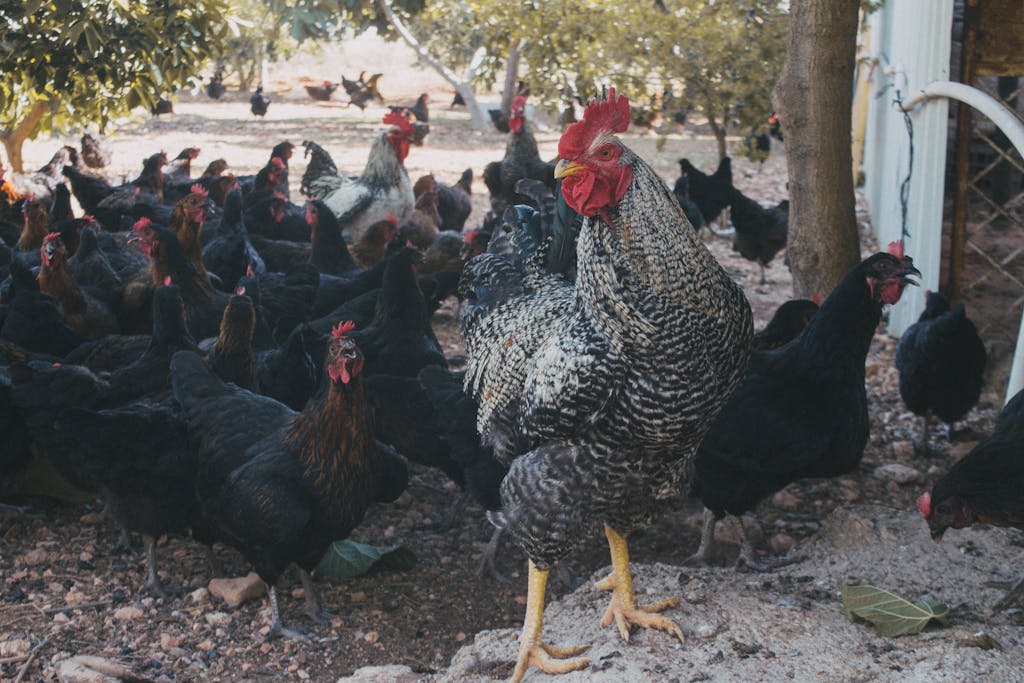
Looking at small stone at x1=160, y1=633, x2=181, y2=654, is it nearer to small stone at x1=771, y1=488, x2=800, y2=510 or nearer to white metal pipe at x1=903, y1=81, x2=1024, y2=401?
small stone at x1=771, y1=488, x2=800, y2=510

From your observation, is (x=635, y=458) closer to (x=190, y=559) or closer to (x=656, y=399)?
(x=656, y=399)

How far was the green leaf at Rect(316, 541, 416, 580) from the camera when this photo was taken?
505 centimetres

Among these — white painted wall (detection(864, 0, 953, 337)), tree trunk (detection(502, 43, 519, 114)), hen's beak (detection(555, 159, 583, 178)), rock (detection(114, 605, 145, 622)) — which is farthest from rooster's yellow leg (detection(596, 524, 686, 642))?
tree trunk (detection(502, 43, 519, 114))

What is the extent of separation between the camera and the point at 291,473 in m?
4.56

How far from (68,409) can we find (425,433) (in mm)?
1765

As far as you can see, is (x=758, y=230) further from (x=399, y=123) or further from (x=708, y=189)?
(x=399, y=123)

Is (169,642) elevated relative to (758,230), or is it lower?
lower

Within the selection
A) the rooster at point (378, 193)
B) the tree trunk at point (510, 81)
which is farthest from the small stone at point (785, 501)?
the tree trunk at point (510, 81)

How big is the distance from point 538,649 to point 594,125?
2044mm

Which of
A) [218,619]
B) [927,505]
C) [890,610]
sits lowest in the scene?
[218,619]

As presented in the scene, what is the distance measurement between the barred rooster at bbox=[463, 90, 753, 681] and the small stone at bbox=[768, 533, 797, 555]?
146cm

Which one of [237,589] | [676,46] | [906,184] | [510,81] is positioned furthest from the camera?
[510,81]

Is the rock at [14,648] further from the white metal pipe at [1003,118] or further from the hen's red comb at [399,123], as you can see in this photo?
the hen's red comb at [399,123]

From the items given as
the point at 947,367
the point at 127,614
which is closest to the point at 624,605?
the point at 127,614
